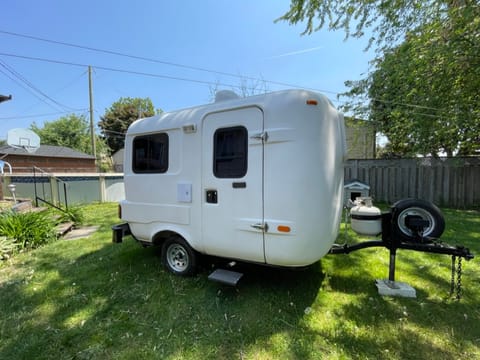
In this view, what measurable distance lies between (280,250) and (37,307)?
2952mm

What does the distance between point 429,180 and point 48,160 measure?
27191 millimetres

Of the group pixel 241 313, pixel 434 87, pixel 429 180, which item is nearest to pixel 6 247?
pixel 241 313

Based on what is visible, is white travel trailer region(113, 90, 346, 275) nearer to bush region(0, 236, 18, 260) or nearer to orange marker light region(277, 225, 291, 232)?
orange marker light region(277, 225, 291, 232)

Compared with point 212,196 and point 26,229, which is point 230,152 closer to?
point 212,196

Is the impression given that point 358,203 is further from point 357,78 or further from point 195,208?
point 357,78

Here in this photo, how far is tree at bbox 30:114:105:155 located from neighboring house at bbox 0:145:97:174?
40.9 feet

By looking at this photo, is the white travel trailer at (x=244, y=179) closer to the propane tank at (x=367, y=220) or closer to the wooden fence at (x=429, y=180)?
the propane tank at (x=367, y=220)

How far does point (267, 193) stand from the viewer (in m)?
2.40

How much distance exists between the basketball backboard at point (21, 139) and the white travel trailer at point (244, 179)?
25.0 ft

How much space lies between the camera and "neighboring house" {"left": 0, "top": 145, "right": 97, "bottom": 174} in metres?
18.1

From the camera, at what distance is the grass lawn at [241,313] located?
6.66 feet

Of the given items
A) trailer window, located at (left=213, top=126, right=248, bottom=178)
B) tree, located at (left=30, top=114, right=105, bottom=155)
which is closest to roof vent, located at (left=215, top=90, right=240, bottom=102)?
trailer window, located at (left=213, top=126, right=248, bottom=178)

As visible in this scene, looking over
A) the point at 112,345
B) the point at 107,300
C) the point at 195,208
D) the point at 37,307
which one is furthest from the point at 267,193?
the point at 37,307

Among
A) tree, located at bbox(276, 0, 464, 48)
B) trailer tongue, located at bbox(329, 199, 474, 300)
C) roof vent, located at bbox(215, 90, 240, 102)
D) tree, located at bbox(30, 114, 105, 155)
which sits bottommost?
trailer tongue, located at bbox(329, 199, 474, 300)
